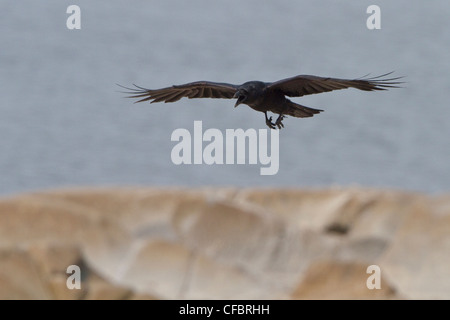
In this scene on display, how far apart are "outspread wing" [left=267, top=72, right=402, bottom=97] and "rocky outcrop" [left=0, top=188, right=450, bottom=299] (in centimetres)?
298

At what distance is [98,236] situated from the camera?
40.5 feet

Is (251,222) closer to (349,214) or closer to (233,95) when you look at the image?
(349,214)

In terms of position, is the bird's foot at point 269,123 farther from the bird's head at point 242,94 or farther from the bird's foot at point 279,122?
the bird's head at point 242,94

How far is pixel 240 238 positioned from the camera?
12.5m

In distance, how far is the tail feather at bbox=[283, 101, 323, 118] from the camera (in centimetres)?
816

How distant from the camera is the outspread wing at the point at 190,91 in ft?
27.1

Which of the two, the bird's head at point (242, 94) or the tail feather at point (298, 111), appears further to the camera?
the tail feather at point (298, 111)

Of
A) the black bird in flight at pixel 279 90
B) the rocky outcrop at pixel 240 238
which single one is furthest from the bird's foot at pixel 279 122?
the rocky outcrop at pixel 240 238

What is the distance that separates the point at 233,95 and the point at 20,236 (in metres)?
4.37

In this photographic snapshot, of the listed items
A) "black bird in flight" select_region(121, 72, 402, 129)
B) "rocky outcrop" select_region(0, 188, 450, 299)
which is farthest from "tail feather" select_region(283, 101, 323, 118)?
"rocky outcrop" select_region(0, 188, 450, 299)

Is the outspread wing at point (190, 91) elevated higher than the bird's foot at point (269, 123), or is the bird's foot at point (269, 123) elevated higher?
the outspread wing at point (190, 91)

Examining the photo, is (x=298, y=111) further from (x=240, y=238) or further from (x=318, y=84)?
(x=240, y=238)
